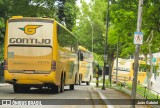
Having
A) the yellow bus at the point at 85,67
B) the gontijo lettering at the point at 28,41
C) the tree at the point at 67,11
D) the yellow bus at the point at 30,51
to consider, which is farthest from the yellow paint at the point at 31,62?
the yellow bus at the point at 85,67

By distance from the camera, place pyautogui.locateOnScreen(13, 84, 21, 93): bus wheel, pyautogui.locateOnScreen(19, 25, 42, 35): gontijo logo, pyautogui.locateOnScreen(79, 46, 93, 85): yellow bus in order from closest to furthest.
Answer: pyautogui.locateOnScreen(19, 25, 42, 35): gontijo logo < pyautogui.locateOnScreen(13, 84, 21, 93): bus wheel < pyautogui.locateOnScreen(79, 46, 93, 85): yellow bus

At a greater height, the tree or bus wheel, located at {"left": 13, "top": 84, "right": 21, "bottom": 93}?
the tree

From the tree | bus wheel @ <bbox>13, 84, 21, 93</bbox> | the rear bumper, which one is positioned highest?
the tree

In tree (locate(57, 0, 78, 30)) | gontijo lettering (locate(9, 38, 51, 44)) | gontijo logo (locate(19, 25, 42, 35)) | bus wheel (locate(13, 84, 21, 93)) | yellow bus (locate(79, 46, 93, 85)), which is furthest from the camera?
yellow bus (locate(79, 46, 93, 85))

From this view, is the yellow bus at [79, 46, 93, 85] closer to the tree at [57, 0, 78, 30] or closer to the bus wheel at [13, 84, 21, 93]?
the tree at [57, 0, 78, 30]

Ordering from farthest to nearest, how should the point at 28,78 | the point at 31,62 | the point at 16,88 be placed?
1. the point at 16,88
2. the point at 28,78
3. the point at 31,62

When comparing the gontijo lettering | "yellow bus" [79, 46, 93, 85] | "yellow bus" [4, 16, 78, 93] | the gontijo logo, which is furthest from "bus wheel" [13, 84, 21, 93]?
"yellow bus" [79, 46, 93, 85]

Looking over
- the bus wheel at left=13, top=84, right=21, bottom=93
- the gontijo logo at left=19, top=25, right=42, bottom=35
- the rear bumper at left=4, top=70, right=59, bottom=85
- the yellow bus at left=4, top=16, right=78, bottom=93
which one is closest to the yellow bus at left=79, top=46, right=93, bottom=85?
the bus wheel at left=13, top=84, right=21, bottom=93

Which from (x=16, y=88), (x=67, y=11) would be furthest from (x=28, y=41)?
(x=67, y=11)

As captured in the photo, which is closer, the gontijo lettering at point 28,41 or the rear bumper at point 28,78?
the gontijo lettering at point 28,41

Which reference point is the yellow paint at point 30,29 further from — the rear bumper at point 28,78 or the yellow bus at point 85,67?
the yellow bus at point 85,67

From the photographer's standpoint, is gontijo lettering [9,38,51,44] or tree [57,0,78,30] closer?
gontijo lettering [9,38,51,44]

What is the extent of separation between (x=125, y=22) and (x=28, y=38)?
937 cm

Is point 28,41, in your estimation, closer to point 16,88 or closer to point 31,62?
point 31,62
